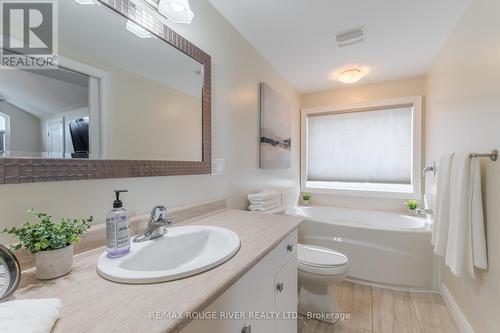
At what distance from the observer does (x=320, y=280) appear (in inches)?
62.1

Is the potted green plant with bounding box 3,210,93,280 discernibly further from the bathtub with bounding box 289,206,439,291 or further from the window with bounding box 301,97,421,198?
the window with bounding box 301,97,421,198

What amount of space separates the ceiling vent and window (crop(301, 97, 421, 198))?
3.99 ft

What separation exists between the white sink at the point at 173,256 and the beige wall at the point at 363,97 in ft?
8.44

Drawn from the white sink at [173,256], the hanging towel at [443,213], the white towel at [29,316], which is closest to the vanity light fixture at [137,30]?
the white sink at [173,256]

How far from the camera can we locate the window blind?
2801 millimetres

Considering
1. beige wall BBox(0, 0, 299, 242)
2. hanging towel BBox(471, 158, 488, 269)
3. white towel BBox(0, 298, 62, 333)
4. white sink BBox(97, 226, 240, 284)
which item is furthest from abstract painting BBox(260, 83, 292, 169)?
white towel BBox(0, 298, 62, 333)

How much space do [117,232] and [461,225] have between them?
5.87 ft

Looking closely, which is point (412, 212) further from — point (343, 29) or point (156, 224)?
point (156, 224)

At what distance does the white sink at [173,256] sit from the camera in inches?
24.1

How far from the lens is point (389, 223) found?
2715 millimetres

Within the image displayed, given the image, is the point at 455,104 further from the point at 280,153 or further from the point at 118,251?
the point at 118,251

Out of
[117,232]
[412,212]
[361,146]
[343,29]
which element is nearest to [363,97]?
[361,146]

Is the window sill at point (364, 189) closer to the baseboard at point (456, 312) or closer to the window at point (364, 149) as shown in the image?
the window at point (364, 149)

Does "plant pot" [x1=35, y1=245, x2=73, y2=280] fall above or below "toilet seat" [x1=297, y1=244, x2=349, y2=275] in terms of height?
above
